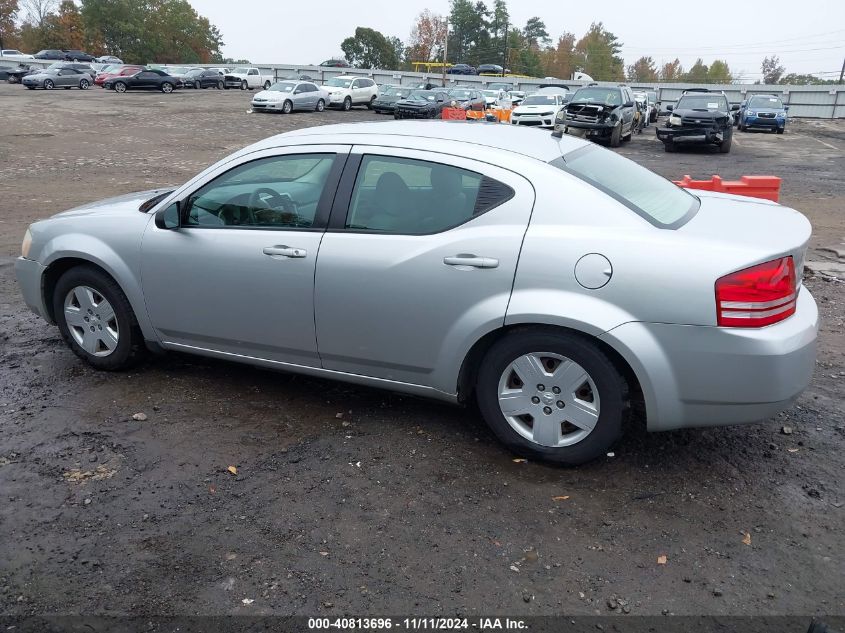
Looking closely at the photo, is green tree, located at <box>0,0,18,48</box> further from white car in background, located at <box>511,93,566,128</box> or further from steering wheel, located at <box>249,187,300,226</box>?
steering wheel, located at <box>249,187,300,226</box>

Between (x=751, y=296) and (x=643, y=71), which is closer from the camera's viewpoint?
(x=751, y=296)

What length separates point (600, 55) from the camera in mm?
116875

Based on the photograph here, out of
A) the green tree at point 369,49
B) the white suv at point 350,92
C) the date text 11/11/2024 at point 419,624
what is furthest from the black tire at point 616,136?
the green tree at point 369,49

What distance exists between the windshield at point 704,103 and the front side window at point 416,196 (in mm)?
19906

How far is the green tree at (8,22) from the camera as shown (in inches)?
3447

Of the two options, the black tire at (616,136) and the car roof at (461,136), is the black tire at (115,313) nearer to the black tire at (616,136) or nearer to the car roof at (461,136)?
the car roof at (461,136)

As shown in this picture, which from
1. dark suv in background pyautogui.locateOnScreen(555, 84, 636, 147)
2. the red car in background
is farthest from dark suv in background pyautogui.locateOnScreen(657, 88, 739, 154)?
the red car in background

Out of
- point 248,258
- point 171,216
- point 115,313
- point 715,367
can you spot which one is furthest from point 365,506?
point 115,313

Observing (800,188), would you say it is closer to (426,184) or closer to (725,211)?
(725,211)

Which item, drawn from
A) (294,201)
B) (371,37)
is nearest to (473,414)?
(294,201)

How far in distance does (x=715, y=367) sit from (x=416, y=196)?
1727mm

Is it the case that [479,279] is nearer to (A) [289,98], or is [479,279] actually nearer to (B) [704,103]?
(B) [704,103]

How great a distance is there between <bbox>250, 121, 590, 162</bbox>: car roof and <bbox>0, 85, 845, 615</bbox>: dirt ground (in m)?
1.56

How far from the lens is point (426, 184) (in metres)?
3.90
